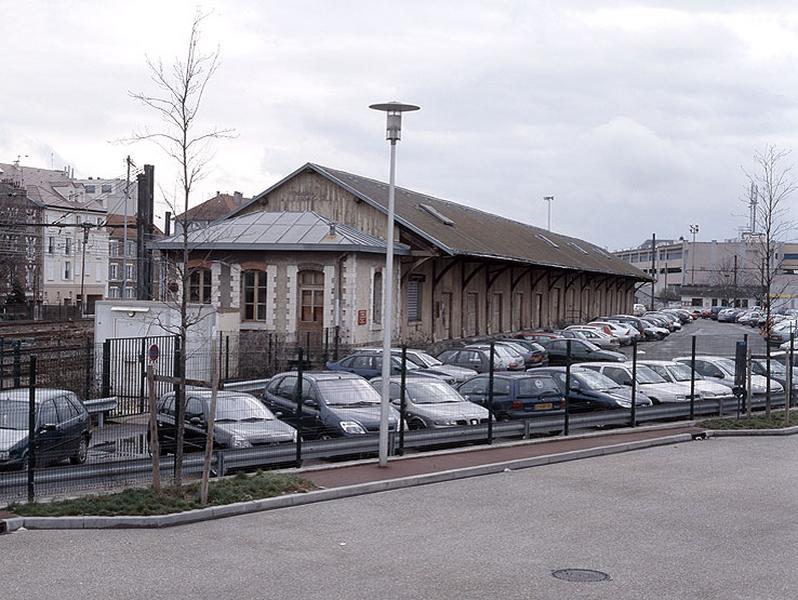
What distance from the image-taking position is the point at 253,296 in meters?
40.8

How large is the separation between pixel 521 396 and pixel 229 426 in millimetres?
Result: 8031

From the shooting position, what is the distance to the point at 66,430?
16.0 metres

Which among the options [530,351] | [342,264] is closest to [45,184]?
[342,264]

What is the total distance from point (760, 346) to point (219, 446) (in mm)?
39881

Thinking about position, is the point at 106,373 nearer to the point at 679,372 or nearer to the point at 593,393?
the point at 593,393

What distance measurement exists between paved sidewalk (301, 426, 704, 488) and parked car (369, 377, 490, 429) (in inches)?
36.6

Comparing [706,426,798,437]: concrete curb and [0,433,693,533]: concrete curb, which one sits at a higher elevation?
[0,433,693,533]: concrete curb

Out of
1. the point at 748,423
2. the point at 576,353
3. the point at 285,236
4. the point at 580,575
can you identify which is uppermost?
the point at 285,236

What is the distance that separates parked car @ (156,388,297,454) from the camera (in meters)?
16.3

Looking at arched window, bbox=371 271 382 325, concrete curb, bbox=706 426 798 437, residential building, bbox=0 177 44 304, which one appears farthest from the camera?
residential building, bbox=0 177 44 304

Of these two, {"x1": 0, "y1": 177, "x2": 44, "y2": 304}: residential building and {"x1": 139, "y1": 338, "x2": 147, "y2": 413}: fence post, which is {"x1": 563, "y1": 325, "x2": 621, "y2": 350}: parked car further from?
{"x1": 0, "y1": 177, "x2": 44, "y2": 304}: residential building

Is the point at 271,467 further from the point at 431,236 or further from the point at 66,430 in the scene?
the point at 431,236

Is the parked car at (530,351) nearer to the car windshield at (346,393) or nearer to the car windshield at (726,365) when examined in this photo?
the car windshield at (726,365)

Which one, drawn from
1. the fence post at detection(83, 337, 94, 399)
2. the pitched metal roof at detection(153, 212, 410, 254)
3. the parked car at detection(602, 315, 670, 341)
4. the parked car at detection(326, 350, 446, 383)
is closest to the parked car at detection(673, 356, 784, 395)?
the parked car at detection(326, 350, 446, 383)
